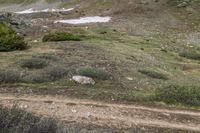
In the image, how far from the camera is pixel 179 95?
56.5ft

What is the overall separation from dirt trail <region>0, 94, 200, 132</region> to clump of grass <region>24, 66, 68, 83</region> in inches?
68.3

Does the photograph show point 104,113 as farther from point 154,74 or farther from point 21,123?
point 154,74

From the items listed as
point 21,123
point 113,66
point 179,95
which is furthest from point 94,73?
point 21,123

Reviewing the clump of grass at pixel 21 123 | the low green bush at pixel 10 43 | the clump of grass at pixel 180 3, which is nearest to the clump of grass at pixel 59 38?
the low green bush at pixel 10 43

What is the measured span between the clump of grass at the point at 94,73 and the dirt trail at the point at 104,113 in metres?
2.52

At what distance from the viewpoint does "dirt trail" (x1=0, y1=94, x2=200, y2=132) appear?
13.8 meters

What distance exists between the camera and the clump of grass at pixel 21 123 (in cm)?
889

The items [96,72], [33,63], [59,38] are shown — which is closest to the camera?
[96,72]

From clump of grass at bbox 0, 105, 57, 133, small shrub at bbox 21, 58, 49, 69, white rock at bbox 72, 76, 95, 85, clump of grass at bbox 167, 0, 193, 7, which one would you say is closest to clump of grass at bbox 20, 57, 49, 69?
small shrub at bbox 21, 58, 49, 69

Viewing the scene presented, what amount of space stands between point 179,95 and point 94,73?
3.59m

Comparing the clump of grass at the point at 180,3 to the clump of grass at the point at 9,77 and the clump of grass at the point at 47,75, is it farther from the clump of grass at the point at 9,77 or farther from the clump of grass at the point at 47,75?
the clump of grass at the point at 9,77

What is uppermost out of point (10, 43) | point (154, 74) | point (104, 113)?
point (104, 113)

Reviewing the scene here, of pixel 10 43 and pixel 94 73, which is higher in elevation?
pixel 94 73

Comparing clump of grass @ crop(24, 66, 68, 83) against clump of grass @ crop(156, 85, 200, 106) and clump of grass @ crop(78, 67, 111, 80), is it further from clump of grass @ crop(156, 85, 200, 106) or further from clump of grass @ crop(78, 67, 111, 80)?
clump of grass @ crop(156, 85, 200, 106)
